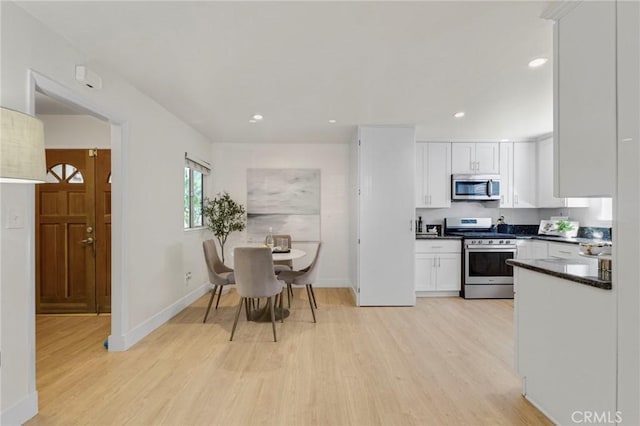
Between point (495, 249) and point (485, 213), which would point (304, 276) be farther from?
point (485, 213)

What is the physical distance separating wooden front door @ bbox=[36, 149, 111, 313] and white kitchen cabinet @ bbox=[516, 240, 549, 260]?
573cm

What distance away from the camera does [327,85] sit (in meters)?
3.07

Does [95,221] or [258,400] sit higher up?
[95,221]

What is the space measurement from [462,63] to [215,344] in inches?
131

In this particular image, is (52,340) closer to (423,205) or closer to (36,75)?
(36,75)

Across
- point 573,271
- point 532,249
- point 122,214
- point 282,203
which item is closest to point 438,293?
point 532,249

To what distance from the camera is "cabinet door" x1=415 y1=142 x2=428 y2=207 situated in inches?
211

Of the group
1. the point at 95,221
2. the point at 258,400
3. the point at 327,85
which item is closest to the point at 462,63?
the point at 327,85

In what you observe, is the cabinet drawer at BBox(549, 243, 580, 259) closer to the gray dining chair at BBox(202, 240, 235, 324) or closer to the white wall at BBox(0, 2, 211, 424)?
the gray dining chair at BBox(202, 240, 235, 324)

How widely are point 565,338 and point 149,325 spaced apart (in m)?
3.56

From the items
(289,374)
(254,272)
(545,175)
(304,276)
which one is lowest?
(289,374)

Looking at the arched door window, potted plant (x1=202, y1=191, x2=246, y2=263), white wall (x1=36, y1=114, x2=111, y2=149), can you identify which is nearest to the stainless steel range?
potted plant (x1=202, y1=191, x2=246, y2=263)

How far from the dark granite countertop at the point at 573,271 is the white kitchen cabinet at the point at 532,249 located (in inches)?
110

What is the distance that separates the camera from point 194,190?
5012mm
